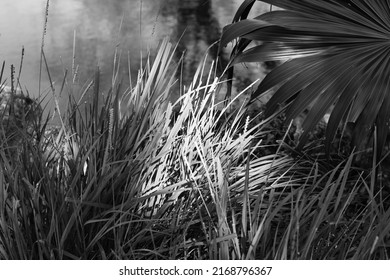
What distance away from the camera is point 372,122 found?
6.20ft

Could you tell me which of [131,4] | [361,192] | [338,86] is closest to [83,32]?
[131,4]

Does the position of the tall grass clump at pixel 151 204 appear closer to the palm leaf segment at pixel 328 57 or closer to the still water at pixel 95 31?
the palm leaf segment at pixel 328 57

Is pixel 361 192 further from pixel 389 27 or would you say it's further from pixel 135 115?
pixel 135 115

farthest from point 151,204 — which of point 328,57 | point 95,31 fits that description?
point 95,31

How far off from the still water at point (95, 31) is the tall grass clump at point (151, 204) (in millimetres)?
2354

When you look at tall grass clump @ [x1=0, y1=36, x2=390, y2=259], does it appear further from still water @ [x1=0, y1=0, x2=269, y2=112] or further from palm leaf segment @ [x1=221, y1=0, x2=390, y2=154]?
still water @ [x1=0, y1=0, x2=269, y2=112]

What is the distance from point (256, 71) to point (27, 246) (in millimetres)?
3033

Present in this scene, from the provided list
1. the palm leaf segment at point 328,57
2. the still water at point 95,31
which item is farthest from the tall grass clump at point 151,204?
the still water at point 95,31

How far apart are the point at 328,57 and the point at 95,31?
11.7 ft

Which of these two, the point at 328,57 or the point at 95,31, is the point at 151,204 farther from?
the point at 95,31

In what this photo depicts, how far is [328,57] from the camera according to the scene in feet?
6.84

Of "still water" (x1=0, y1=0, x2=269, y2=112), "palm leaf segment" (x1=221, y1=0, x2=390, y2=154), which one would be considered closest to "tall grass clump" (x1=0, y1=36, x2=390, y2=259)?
"palm leaf segment" (x1=221, y1=0, x2=390, y2=154)

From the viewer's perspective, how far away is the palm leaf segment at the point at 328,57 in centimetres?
192

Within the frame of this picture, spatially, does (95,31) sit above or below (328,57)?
below
